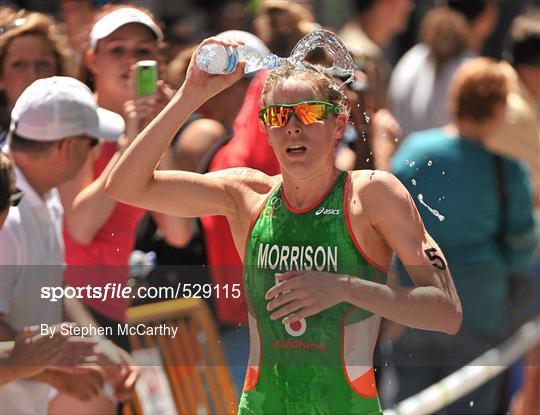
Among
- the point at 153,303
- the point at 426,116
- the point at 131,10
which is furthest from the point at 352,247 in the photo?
the point at 426,116

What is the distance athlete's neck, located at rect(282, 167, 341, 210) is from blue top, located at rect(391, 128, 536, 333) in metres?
0.89

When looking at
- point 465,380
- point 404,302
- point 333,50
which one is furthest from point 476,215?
point 404,302

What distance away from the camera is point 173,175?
4086 mm

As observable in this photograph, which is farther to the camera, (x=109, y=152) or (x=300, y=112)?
(x=109, y=152)

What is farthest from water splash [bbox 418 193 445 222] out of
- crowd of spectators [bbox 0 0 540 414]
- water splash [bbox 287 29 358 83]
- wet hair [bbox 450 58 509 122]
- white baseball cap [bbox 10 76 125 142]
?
wet hair [bbox 450 58 509 122]

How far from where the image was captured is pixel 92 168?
526cm

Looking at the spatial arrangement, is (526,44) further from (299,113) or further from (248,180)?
(299,113)

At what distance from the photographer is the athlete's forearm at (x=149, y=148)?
3.98 meters

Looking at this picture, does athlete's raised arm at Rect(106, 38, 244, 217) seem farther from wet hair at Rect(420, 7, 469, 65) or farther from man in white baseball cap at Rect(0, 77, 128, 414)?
wet hair at Rect(420, 7, 469, 65)

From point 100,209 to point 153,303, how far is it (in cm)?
64

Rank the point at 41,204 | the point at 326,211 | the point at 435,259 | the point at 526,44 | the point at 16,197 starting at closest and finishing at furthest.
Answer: the point at 435,259
the point at 326,211
the point at 16,197
the point at 41,204
the point at 526,44

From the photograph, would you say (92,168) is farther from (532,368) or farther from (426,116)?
(426,116)

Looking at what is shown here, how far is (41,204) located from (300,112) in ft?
4.16

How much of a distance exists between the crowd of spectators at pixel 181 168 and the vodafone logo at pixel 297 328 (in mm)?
304
